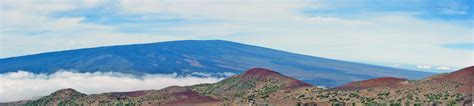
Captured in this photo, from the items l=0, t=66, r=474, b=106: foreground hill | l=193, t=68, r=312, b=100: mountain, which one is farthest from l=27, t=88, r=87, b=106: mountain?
l=193, t=68, r=312, b=100: mountain

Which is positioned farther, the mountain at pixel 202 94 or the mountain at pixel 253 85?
the mountain at pixel 253 85

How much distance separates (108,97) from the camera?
110 m

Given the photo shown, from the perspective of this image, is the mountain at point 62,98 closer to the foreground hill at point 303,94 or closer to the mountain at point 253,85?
the foreground hill at point 303,94

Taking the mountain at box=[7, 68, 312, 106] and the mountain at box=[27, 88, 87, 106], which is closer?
the mountain at box=[7, 68, 312, 106]

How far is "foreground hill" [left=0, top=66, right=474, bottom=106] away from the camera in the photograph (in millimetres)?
86688

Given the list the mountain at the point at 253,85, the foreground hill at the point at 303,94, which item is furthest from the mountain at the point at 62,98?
the mountain at the point at 253,85

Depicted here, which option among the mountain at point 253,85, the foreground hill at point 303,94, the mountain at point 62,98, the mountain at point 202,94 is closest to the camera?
the foreground hill at point 303,94

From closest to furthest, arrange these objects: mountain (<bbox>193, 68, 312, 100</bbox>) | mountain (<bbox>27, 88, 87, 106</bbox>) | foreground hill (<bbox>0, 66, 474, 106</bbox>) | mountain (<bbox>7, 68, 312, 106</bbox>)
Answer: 1. foreground hill (<bbox>0, 66, 474, 106</bbox>)
2. mountain (<bbox>7, 68, 312, 106</bbox>)
3. mountain (<bbox>27, 88, 87, 106</bbox>)
4. mountain (<bbox>193, 68, 312, 100</bbox>)

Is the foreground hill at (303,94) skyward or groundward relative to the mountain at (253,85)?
groundward

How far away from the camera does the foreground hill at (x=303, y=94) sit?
3413 inches

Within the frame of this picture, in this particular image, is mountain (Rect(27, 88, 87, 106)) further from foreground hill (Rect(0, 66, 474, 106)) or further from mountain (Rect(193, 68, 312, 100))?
mountain (Rect(193, 68, 312, 100))

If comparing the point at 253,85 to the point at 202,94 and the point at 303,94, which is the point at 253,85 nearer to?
the point at 202,94

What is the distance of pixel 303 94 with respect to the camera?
333 feet

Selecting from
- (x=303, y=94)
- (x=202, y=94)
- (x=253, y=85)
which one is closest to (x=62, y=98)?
(x=202, y=94)
